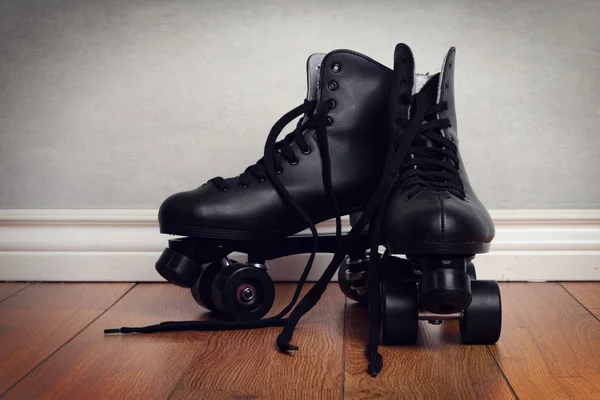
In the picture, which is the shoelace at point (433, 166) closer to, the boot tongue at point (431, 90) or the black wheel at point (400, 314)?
the boot tongue at point (431, 90)

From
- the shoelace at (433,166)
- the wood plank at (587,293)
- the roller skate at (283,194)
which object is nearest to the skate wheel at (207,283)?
the roller skate at (283,194)

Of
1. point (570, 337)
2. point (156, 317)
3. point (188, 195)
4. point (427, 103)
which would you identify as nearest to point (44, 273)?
point (156, 317)

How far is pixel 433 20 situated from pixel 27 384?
1094mm

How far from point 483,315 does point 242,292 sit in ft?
1.27

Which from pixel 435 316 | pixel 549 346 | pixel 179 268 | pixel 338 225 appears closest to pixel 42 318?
pixel 179 268

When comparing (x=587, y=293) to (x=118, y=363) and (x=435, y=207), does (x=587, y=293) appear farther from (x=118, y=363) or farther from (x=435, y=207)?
(x=118, y=363)

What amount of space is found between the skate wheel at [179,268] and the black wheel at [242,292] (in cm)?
4

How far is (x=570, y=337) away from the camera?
1.14 m

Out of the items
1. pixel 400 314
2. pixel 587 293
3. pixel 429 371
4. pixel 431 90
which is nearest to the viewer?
pixel 429 371

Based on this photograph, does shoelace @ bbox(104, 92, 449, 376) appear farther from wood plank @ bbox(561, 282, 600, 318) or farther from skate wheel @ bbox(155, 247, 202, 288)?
wood plank @ bbox(561, 282, 600, 318)

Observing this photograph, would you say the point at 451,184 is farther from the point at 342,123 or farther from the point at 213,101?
the point at 213,101

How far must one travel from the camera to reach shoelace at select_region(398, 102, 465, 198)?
1079 millimetres

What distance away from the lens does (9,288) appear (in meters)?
1.57

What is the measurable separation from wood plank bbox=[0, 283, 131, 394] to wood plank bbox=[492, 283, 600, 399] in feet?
2.15
